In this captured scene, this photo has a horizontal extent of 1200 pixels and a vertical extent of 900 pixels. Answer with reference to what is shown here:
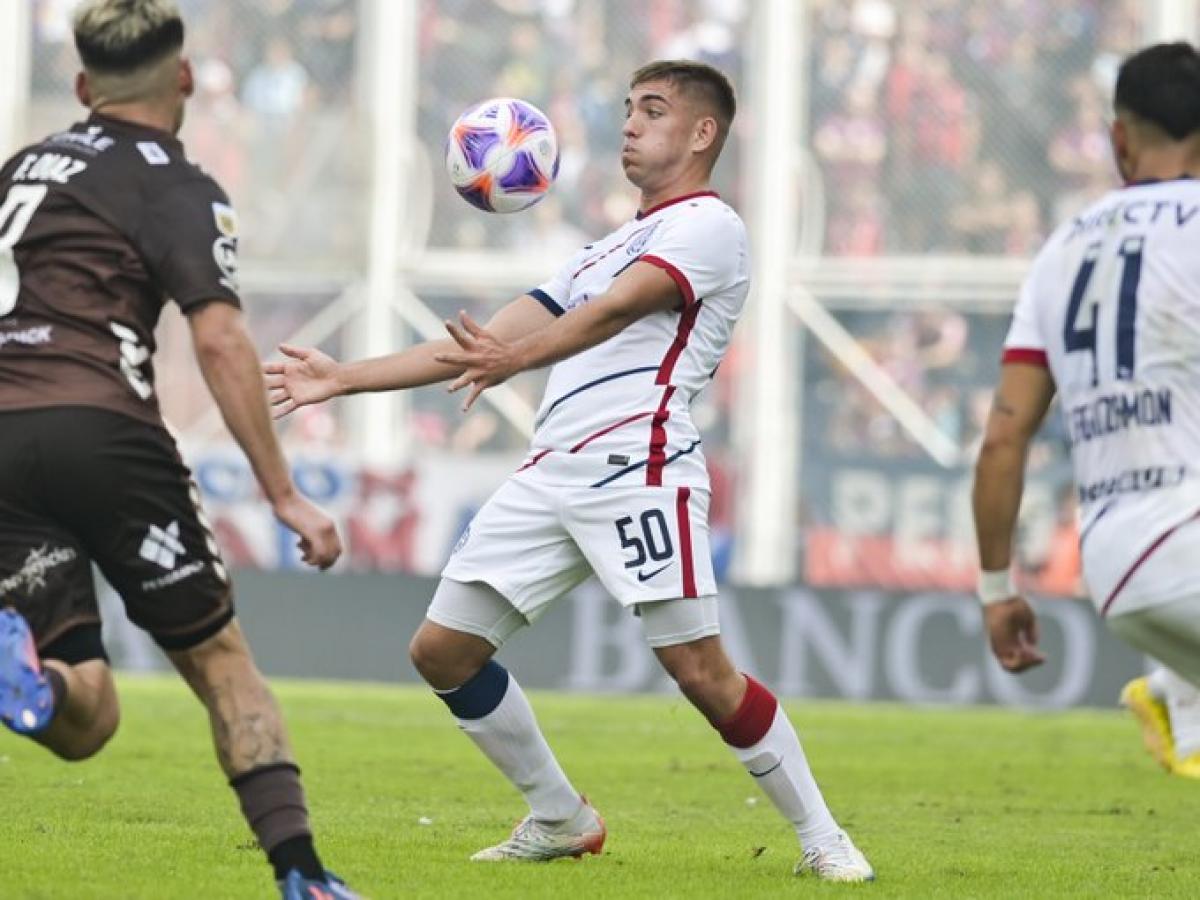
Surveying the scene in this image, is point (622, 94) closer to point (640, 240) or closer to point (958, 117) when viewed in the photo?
point (958, 117)

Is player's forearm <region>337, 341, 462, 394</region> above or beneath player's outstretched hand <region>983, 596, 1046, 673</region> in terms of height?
above

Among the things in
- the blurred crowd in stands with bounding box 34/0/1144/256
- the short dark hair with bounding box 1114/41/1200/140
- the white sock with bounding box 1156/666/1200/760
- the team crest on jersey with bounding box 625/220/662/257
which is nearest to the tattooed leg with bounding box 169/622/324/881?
the team crest on jersey with bounding box 625/220/662/257

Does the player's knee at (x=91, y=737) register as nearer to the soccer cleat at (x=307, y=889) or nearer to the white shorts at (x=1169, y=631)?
the soccer cleat at (x=307, y=889)

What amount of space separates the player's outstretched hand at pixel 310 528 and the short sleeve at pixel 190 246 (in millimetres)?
515

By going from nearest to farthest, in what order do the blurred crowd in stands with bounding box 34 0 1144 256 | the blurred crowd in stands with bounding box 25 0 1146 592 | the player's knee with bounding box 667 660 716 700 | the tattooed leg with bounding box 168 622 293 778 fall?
the tattooed leg with bounding box 168 622 293 778 < the player's knee with bounding box 667 660 716 700 < the blurred crowd in stands with bounding box 25 0 1146 592 < the blurred crowd in stands with bounding box 34 0 1144 256

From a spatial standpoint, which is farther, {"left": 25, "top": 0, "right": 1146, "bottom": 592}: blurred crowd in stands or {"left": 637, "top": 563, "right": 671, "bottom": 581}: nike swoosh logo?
{"left": 25, "top": 0, "right": 1146, "bottom": 592}: blurred crowd in stands

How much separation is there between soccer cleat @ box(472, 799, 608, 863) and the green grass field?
0.08 meters

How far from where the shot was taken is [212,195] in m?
6.01

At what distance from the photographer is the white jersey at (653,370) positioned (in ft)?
25.4

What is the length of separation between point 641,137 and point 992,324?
48.9 ft

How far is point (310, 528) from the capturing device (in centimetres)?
589

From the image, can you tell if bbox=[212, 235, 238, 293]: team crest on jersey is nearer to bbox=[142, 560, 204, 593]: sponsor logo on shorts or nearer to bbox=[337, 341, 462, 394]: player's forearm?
bbox=[142, 560, 204, 593]: sponsor logo on shorts

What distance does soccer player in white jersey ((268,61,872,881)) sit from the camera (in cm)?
759

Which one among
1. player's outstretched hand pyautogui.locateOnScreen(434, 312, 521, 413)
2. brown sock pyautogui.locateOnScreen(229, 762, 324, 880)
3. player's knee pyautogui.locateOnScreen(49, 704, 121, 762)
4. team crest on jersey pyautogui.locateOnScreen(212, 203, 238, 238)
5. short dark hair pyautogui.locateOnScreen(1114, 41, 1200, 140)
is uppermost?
short dark hair pyautogui.locateOnScreen(1114, 41, 1200, 140)
